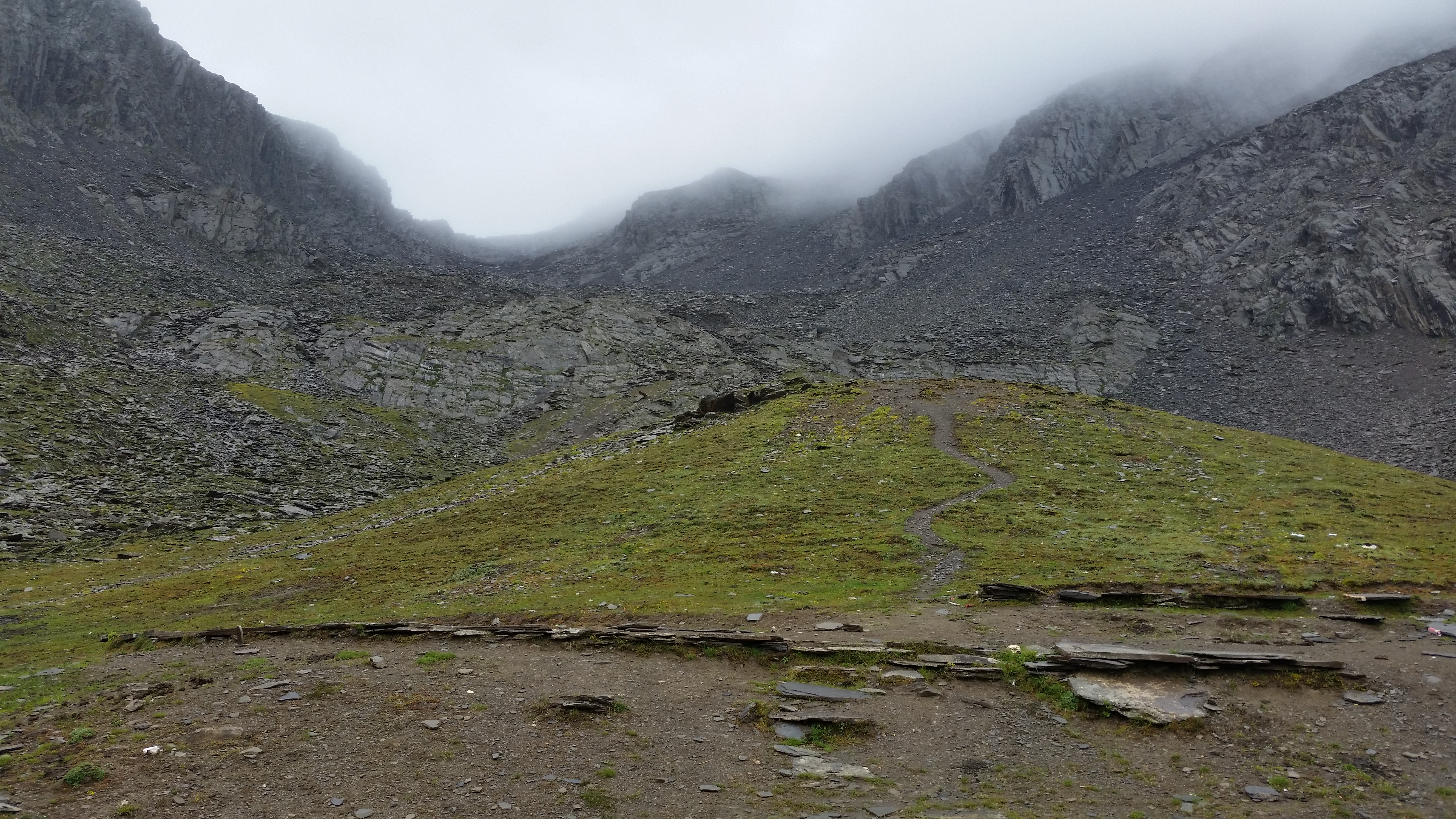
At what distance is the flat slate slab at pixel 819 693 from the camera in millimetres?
17734

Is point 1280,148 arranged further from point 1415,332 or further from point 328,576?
point 328,576

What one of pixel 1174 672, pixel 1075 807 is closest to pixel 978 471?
pixel 1174 672

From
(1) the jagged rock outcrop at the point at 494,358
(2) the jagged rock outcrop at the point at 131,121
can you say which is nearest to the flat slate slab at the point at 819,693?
(1) the jagged rock outcrop at the point at 494,358

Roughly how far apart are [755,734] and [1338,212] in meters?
155

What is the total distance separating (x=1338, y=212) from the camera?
12494 cm

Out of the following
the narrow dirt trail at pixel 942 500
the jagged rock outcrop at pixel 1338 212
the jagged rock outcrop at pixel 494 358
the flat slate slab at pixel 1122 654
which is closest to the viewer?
the flat slate slab at pixel 1122 654

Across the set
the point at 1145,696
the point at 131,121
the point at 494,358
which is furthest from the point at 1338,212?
the point at 131,121

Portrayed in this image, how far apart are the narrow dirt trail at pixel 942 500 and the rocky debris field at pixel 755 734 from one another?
8.05 meters

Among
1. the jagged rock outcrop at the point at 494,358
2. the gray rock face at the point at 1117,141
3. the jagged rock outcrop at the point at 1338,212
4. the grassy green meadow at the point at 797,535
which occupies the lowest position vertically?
the grassy green meadow at the point at 797,535

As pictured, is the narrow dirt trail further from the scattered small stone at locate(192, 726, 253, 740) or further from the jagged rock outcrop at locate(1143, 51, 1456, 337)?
the jagged rock outcrop at locate(1143, 51, 1456, 337)

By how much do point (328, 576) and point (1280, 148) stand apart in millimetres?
188373

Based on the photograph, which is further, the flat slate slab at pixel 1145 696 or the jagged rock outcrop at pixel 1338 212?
the jagged rock outcrop at pixel 1338 212

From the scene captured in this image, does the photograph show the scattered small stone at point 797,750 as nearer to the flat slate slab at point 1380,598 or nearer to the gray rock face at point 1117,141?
the flat slate slab at point 1380,598

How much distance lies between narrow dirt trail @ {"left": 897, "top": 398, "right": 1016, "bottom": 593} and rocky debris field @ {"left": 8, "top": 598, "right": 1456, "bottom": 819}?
805 centimetres
